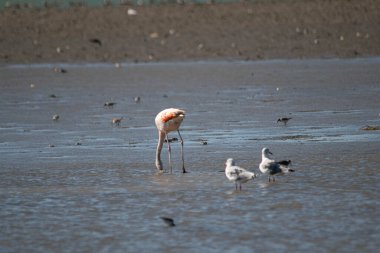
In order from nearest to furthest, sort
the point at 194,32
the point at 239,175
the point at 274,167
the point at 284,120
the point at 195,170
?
1. the point at 239,175
2. the point at 274,167
3. the point at 195,170
4. the point at 284,120
5. the point at 194,32

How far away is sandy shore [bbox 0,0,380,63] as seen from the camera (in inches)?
1395

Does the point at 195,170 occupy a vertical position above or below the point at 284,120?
below

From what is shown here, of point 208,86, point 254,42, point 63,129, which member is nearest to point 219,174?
point 63,129

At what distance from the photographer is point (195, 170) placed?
12742mm

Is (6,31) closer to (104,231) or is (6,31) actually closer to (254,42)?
(254,42)

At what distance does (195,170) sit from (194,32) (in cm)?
2566

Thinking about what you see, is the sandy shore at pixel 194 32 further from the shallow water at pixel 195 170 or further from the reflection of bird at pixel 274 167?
the reflection of bird at pixel 274 167

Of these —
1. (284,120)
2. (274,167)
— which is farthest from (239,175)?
(284,120)

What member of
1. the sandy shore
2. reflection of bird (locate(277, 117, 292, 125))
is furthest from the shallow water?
the sandy shore

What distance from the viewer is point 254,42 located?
36.2 m

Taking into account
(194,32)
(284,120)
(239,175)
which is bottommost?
(239,175)

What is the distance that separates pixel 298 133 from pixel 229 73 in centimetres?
1313

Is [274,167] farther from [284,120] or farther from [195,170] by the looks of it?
[284,120]

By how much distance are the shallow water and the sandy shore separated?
9568 millimetres
